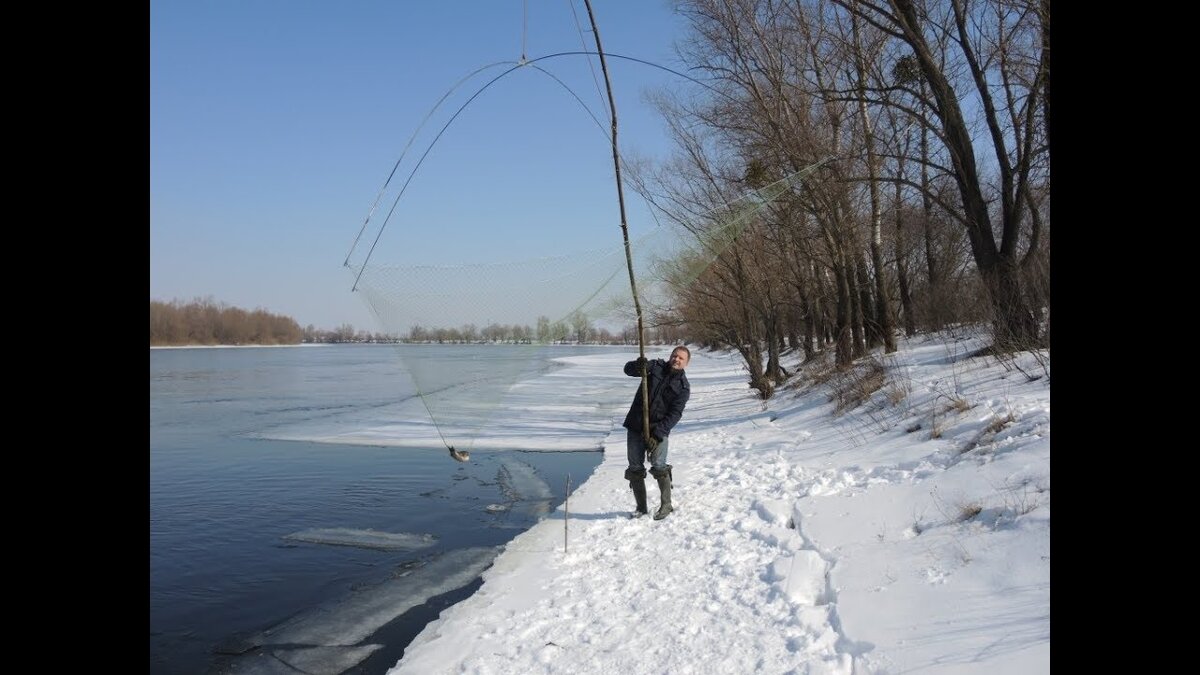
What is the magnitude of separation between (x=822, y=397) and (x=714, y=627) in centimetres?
1138

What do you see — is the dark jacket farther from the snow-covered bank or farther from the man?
the snow-covered bank

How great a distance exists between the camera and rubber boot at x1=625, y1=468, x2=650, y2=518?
8156 mm

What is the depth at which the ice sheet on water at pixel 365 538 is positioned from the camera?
8250 millimetres

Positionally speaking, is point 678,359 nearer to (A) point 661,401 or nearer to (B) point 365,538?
(A) point 661,401

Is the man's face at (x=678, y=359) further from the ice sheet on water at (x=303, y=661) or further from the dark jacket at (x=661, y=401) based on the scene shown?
the ice sheet on water at (x=303, y=661)

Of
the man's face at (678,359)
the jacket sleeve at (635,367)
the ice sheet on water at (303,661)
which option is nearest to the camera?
the ice sheet on water at (303,661)

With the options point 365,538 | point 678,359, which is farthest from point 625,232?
point 365,538

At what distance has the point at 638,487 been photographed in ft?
27.0

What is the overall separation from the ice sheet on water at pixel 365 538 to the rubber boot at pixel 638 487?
2.34 m

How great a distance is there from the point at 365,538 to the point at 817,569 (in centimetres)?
531

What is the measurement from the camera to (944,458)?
297 inches

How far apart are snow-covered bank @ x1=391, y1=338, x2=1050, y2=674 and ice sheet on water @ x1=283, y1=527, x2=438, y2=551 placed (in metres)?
1.25

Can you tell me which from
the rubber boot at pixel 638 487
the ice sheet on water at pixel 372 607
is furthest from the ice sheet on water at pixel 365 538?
the rubber boot at pixel 638 487
